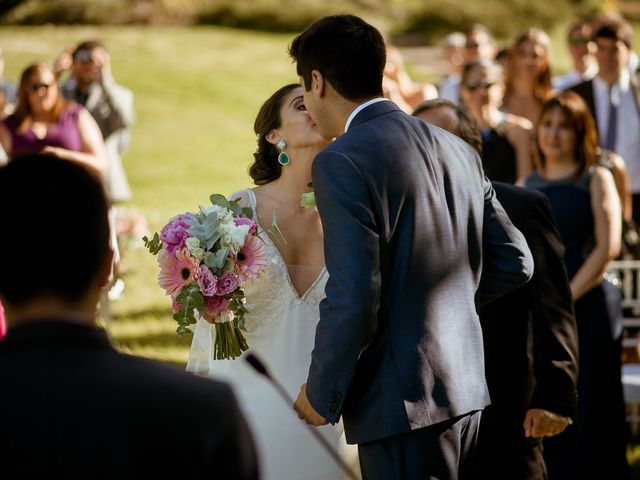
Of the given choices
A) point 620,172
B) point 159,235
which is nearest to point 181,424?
point 159,235

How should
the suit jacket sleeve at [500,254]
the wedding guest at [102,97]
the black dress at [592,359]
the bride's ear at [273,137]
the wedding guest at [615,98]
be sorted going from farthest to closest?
the wedding guest at [102,97], the wedding guest at [615,98], the black dress at [592,359], the bride's ear at [273,137], the suit jacket sleeve at [500,254]

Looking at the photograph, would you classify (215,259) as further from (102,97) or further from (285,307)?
(102,97)

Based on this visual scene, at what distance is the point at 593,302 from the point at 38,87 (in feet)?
15.9

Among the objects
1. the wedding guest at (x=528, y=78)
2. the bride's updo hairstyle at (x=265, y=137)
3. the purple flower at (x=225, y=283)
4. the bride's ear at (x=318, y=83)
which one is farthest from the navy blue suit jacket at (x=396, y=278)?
the wedding guest at (x=528, y=78)

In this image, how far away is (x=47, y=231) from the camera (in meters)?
1.76

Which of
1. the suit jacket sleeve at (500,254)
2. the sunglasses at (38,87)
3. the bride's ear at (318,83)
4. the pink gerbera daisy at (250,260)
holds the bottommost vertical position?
the pink gerbera daisy at (250,260)

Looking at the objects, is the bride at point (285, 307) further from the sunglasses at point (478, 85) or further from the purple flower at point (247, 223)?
the sunglasses at point (478, 85)

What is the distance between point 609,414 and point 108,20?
24579mm

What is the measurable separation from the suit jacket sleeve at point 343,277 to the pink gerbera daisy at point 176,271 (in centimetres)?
90

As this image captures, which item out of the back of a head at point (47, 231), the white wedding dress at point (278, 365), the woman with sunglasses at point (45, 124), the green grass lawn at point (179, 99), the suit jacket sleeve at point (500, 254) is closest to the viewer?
the back of a head at point (47, 231)

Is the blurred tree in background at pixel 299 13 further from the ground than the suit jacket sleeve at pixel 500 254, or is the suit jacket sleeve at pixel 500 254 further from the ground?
the suit jacket sleeve at pixel 500 254

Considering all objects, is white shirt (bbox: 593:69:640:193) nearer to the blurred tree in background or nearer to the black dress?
the black dress

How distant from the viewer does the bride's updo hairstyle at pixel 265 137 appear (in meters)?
4.19

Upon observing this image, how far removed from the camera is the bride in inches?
162
